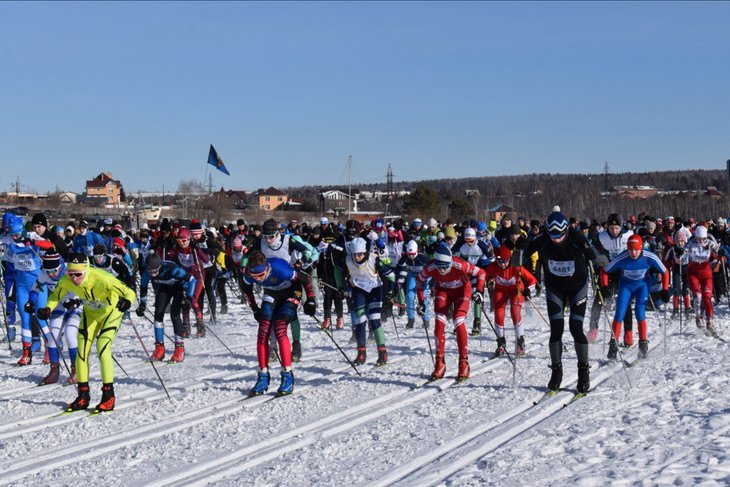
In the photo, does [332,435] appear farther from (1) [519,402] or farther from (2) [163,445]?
(1) [519,402]

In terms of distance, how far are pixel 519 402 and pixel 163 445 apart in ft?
12.7

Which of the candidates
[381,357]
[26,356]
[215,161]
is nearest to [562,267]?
[381,357]

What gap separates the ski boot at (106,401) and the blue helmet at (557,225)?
213 inches

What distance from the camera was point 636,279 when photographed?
1185 centimetres

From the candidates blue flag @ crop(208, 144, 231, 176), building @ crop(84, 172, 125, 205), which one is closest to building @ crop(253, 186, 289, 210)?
building @ crop(84, 172, 125, 205)

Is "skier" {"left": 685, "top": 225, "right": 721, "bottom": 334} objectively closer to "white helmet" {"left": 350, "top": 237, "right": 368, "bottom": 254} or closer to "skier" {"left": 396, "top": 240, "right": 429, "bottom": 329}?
"skier" {"left": 396, "top": 240, "right": 429, "bottom": 329}

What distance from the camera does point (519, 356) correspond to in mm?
11922

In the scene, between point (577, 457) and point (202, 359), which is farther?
point (202, 359)

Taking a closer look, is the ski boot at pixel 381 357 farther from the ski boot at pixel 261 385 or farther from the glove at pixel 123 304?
the glove at pixel 123 304

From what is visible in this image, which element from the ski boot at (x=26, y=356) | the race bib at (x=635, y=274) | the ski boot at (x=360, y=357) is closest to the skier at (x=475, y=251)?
the race bib at (x=635, y=274)

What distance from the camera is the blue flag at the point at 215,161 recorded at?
37656 millimetres

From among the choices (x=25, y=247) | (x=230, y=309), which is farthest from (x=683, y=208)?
(x=25, y=247)

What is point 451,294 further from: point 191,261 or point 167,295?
point 191,261

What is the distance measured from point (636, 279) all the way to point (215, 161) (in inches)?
1123
